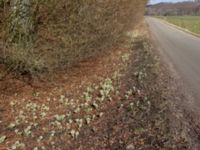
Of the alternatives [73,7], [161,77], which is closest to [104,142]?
[73,7]

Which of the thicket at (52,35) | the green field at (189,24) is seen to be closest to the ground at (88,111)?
the thicket at (52,35)

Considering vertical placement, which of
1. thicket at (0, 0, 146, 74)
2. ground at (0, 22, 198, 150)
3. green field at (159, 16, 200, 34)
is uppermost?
thicket at (0, 0, 146, 74)

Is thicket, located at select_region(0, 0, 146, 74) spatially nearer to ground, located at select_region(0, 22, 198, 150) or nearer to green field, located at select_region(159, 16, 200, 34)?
ground, located at select_region(0, 22, 198, 150)

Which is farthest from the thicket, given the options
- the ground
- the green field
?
the green field

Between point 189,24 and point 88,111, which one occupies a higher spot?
point 88,111

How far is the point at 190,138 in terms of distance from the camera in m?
5.54

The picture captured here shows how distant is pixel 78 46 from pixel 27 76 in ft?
4.48

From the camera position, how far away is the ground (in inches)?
213

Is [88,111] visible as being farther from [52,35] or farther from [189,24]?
[189,24]

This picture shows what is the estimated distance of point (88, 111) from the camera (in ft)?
22.0

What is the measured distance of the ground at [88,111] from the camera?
5.42 meters

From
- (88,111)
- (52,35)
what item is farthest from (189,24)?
(88,111)

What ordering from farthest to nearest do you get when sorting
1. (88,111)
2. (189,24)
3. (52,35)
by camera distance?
(189,24) → (52,35) → (88,111)

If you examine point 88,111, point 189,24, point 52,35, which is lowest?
point 189,24
